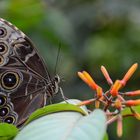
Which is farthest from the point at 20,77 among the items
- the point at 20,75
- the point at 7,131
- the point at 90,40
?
the point at 90,40

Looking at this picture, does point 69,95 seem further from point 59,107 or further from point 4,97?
point 59,107

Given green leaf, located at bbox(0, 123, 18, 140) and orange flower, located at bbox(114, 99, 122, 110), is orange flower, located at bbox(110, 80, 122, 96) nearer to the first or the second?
orange flower, located at bbox(114, 99, 122, 110)

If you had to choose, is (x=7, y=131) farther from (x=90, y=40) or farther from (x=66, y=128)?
(x=90, y=40)

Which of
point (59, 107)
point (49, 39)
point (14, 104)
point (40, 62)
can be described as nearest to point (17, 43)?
→ point (40, 62)

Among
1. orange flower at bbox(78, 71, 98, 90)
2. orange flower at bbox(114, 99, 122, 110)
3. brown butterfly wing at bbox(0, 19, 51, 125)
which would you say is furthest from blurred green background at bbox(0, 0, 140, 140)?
orange flower at bbox(114, 99, 122, 110)

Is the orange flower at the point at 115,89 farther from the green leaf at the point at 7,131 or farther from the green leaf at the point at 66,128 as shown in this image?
the green leaf at the point at 7,131
